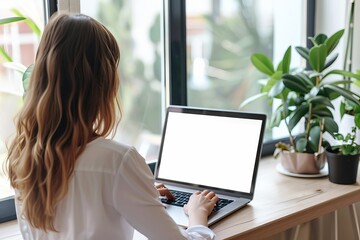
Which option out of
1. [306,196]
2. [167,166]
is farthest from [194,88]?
[306,196]

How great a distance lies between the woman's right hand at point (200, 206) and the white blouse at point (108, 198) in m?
0.22

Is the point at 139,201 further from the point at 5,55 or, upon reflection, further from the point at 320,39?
the point at 320,39

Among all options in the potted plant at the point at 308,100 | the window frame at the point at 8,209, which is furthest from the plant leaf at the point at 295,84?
the window frame at the point at 8,209

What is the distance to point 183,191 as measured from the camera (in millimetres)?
1568

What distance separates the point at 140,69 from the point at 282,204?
0.69 meters

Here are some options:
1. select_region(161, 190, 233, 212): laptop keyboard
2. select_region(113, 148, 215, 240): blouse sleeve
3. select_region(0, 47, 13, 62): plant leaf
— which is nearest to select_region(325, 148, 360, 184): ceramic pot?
select_region(161, 190, 233, 212): laptop keyboard

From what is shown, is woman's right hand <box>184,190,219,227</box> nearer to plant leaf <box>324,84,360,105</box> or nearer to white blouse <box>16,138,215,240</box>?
white blouse <box>16,138,215,240</box>

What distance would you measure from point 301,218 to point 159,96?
70 cm

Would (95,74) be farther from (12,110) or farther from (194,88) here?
(194,88)

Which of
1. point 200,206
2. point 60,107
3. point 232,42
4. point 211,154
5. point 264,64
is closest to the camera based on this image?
point 60,107

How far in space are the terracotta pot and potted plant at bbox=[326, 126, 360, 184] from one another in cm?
8

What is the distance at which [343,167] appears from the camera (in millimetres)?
1730

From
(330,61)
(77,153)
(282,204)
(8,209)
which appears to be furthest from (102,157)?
(330,61)

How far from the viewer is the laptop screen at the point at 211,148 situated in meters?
1.54
